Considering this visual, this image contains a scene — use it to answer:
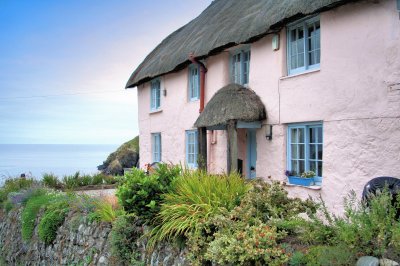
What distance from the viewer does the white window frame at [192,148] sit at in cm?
1488

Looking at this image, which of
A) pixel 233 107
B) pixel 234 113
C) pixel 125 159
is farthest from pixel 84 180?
pixel 125 159

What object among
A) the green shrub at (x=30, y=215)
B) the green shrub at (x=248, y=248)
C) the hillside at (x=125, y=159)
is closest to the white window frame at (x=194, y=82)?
the green shrub at (x=30, y=215)

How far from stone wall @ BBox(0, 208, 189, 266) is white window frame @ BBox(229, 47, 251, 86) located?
5.89 meters

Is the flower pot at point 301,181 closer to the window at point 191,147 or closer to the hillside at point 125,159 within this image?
the window at point 191,147

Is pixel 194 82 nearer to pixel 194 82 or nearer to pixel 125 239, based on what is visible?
pixel 194 82

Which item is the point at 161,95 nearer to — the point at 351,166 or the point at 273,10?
the point at 273,10

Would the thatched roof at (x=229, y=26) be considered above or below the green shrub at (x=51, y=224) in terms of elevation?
above

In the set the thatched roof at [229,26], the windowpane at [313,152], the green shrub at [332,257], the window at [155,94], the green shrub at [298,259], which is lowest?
the green shrub at [298,259]

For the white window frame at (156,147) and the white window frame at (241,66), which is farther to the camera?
the white window frame at (156,147)

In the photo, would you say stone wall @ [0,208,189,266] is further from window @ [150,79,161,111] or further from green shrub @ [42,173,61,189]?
window @ [150,79,161,111]

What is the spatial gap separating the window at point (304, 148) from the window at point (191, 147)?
202 inches

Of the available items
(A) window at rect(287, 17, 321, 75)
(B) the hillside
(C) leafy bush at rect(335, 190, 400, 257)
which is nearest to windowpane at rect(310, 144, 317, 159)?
(A) window at rect(287, 17, 321, 75)

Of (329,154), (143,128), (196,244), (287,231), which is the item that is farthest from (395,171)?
(143,128)

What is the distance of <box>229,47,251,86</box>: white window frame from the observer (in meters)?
12.2
